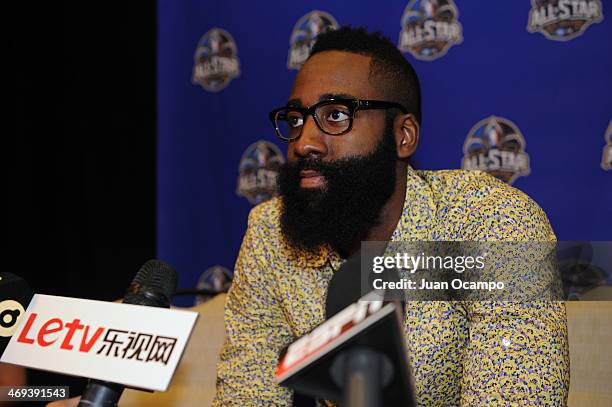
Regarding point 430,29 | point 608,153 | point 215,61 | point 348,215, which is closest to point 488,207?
point 348,215

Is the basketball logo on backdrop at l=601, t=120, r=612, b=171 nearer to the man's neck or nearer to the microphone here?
the man's neck

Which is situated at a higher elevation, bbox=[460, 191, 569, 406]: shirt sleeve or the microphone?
the microphone

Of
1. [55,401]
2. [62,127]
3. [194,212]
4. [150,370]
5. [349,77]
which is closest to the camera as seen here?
[150,370]

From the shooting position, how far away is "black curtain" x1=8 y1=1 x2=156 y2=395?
2.80 meters

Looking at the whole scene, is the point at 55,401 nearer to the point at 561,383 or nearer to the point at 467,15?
the point at 561,383

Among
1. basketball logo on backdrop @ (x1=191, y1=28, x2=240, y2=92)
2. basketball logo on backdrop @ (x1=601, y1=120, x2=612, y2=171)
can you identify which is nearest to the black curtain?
basketball logo on backdrop @ (x1=191, y1=28, x2=240, y2=92)

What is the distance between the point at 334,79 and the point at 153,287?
793 millimetres

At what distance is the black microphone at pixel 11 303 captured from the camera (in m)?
1.08

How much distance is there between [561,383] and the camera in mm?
1206

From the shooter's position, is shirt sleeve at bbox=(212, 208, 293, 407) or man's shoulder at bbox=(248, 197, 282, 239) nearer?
shirt sleeve at bbox=(212, 208, 293, 407)

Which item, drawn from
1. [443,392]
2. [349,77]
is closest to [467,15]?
[349,77]

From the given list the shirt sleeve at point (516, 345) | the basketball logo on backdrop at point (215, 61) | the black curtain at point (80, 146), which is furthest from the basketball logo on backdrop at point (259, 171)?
the shirt sleeve at point (516, 345)

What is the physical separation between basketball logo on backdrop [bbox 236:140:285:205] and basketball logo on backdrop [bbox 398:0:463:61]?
2.35 feet

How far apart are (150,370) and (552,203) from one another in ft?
6.26
